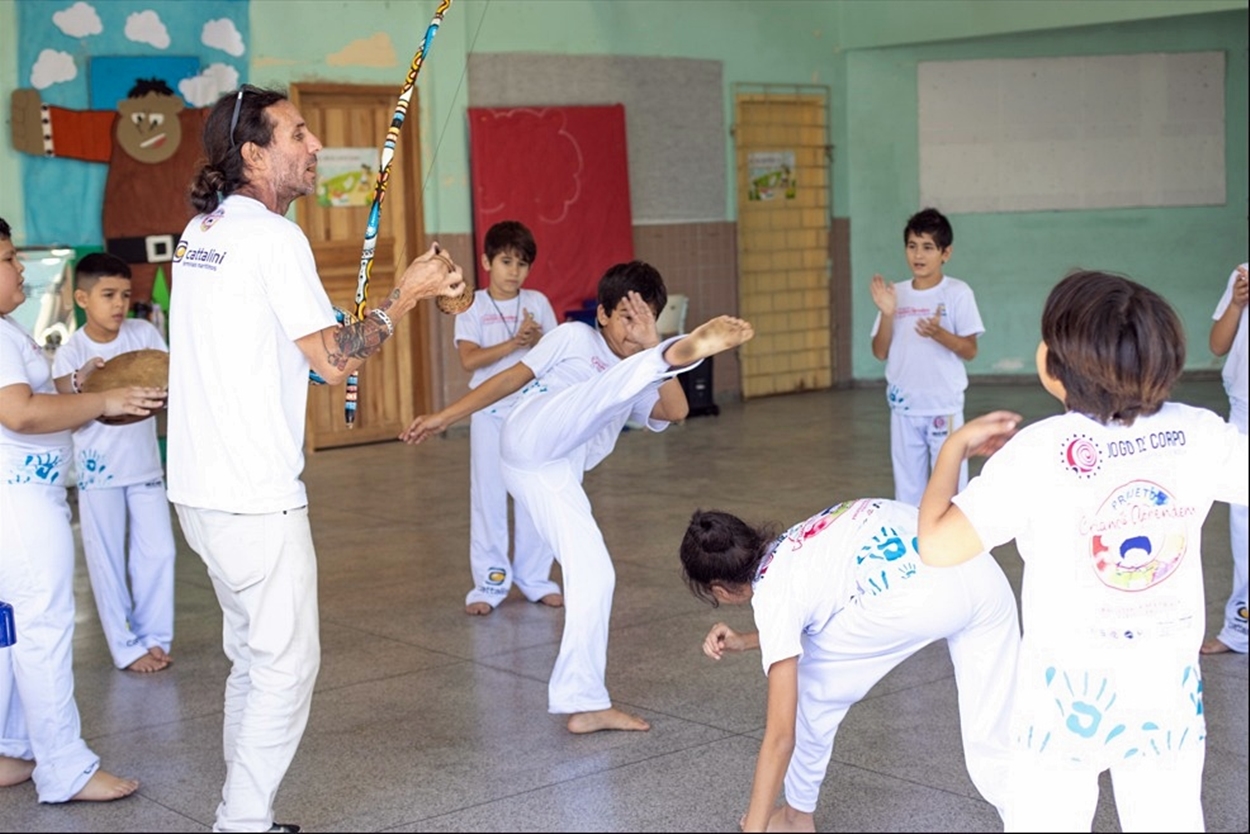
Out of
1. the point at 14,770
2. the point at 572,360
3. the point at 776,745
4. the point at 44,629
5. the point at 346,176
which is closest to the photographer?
the point at 776,745

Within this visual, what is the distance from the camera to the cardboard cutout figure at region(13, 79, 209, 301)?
30.8 feet

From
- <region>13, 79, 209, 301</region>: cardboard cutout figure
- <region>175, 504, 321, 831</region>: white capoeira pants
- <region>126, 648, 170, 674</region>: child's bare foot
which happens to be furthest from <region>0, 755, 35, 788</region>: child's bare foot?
<region>13, 79, 209, 301</region>: cardboard cutout figure

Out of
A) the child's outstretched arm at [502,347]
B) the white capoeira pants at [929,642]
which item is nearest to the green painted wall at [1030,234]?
the child's outstretched arm at [502,347]

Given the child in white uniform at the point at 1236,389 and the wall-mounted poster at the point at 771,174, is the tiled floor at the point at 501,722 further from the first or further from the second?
the wall-mounted poster at the point at 771,174

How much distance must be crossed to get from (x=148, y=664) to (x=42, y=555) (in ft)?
4.99

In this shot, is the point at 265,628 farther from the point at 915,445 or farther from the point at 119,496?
the point at 915,445

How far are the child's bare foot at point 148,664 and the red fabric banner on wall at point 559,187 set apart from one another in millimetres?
5874

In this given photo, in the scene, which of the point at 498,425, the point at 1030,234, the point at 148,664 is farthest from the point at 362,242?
the point at 1030,234

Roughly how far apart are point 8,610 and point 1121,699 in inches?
101

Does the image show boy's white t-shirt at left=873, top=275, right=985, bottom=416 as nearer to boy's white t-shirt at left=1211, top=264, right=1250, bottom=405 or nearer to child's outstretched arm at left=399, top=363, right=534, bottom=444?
boy's white t-shirt at left=1211, top=264, right=1250, bottom=405

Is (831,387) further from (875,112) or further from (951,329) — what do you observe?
(951,329)

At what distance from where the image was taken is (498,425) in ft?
20.8

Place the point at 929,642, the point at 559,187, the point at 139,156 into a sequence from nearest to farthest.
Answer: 1. the point at 929,642
2. the point at 139,156
3. the point at 559,187

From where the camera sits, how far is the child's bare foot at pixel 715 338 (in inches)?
132
